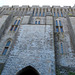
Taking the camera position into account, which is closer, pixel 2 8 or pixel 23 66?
pixel 23 66

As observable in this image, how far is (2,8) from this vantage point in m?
18.9

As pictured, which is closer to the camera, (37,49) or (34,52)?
(34,52)

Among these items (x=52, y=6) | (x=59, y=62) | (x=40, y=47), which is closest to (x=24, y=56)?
(x=40, y=47)

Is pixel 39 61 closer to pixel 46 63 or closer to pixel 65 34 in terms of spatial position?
pixel 46 63

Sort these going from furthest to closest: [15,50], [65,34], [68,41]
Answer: [65,34] < [68,41] < [15,50]

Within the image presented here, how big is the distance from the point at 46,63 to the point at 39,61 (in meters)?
0.62

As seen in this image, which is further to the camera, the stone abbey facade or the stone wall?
the stone abbey facade

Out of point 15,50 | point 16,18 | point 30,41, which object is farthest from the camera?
point 16,18

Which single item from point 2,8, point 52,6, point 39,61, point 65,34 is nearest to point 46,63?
point 39,61

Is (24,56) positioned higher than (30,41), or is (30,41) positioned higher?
(30,41)

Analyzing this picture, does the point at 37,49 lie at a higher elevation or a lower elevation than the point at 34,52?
higher

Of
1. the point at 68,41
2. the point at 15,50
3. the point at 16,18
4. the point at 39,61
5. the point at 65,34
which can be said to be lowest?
the point at 39,61

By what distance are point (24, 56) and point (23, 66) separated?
3.20 ft

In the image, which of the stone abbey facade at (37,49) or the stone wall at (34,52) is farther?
the stone abbey facade at (37,49)
